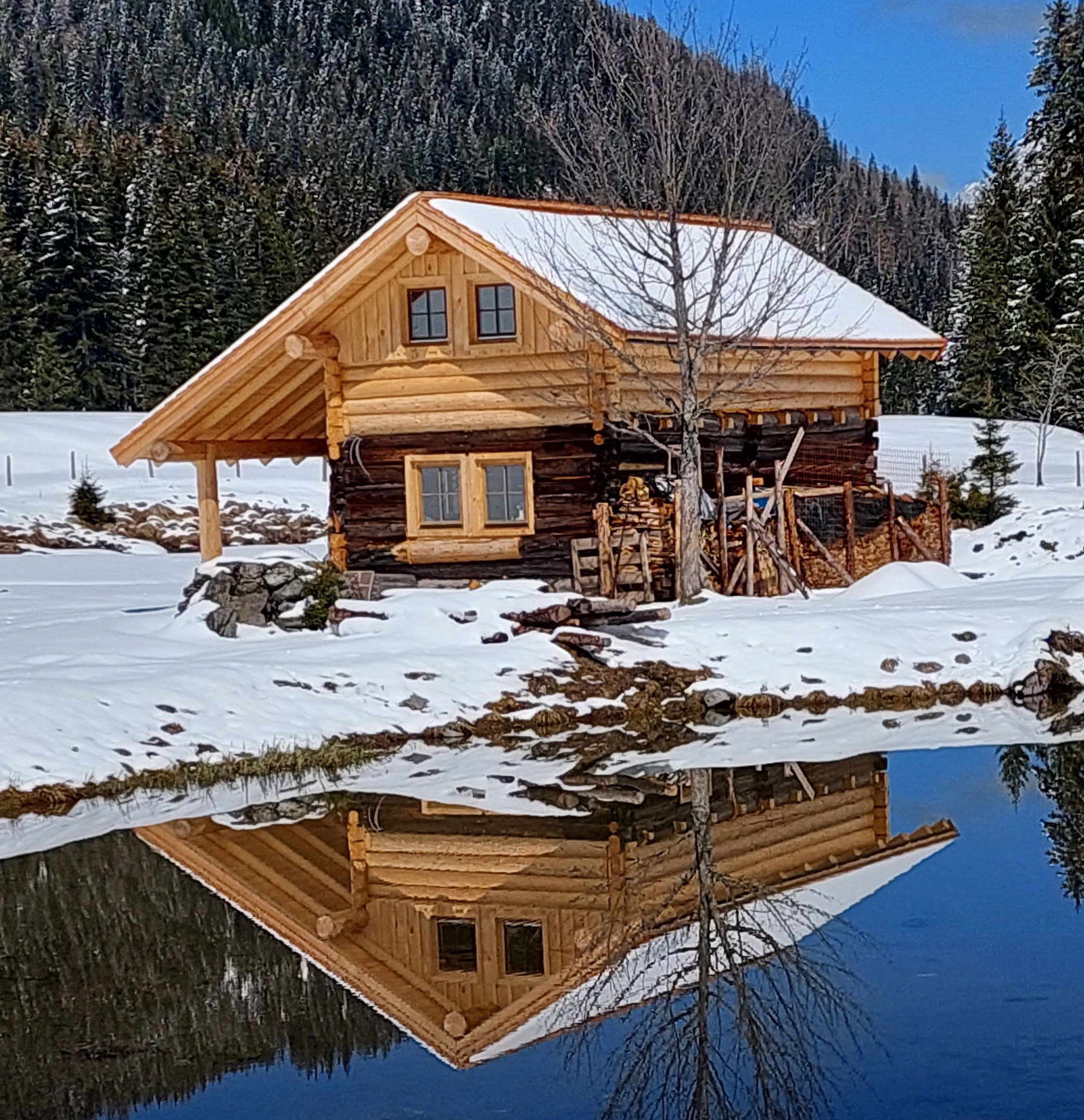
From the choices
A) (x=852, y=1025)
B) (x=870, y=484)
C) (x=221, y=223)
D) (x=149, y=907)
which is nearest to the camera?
(x=852, y=1025)

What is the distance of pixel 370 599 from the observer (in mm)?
22688

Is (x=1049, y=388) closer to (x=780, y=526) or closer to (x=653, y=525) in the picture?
(x=780, y=526)

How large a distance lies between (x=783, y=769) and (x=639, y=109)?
11250 mm

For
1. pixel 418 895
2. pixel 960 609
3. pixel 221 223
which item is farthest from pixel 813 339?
pixel 221 223

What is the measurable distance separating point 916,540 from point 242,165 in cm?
7626

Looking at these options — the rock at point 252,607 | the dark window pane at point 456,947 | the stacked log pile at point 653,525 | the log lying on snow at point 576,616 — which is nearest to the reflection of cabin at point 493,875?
the dark window pane at point 456,947

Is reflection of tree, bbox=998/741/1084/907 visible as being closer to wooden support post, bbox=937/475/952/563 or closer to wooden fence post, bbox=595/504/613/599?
wooden fence post, bbox=595/504/613/599

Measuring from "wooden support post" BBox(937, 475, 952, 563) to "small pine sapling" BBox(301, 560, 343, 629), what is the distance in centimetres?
1014

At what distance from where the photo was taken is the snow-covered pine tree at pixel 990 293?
2282 inches

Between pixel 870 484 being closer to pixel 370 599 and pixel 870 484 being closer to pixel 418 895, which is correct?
pixel 370 599

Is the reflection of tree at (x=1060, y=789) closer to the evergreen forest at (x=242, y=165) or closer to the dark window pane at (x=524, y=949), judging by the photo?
the dark window pane at (x=524, y=949)

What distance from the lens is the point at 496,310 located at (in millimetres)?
23000

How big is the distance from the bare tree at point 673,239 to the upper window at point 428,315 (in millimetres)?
1434

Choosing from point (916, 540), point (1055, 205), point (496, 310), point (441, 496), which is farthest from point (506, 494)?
point (1055, 205)
